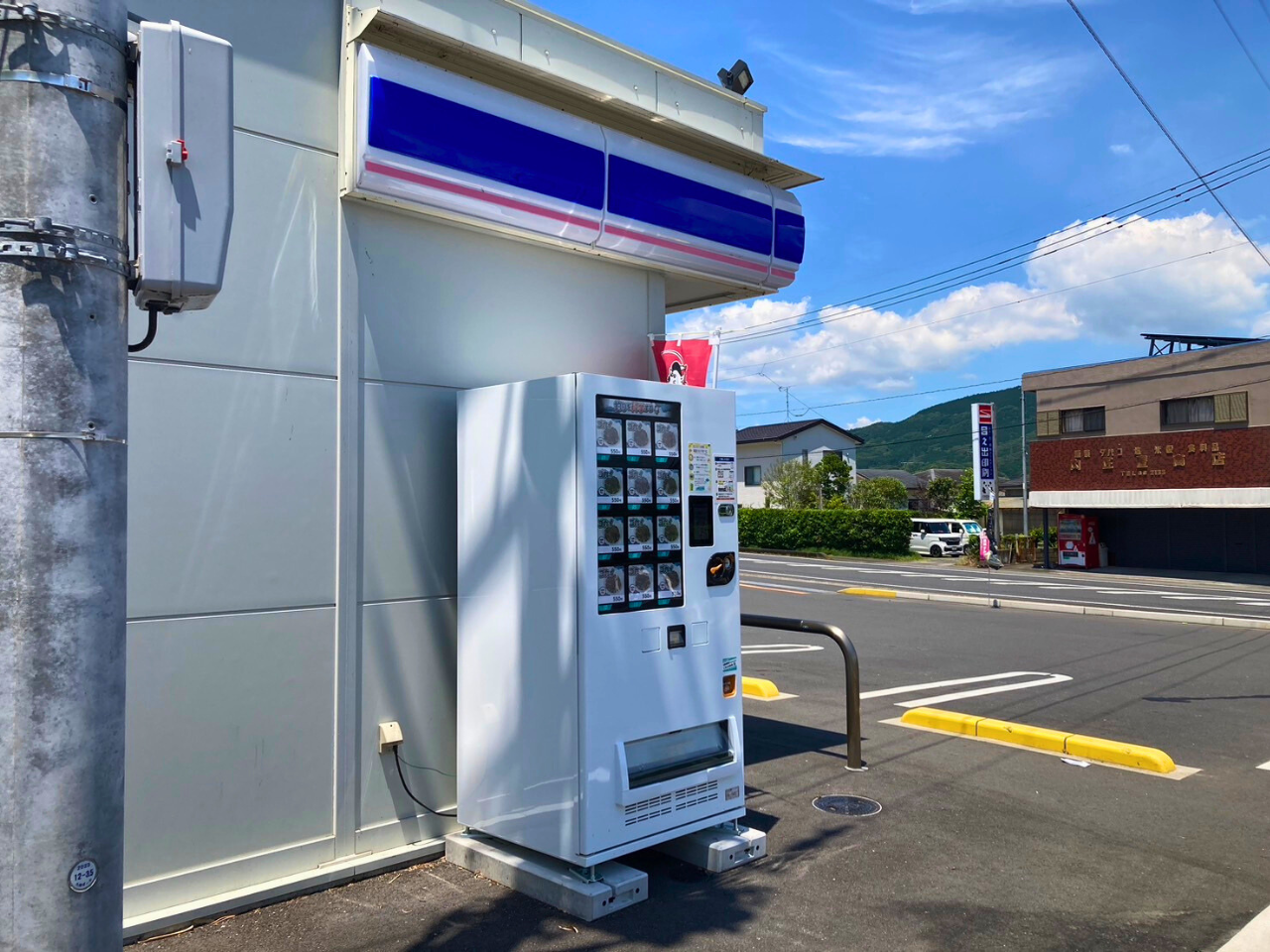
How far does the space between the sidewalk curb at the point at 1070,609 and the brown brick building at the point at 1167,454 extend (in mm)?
12595

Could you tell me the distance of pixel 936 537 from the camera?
40031mm

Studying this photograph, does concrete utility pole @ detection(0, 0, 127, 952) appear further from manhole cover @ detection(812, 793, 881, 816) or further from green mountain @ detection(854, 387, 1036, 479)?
green mountain @ detection(854, 387, 1036, 479)

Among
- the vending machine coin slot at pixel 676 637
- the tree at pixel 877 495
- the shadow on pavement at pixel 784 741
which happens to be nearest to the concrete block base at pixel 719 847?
the vending machine coin slot at pixel 676 637

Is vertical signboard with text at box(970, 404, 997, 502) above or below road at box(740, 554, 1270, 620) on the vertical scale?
above

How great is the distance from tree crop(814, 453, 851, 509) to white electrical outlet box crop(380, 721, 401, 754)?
144 feet

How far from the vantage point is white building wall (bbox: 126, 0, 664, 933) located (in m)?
4.15

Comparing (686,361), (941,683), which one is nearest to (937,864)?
(686,361)

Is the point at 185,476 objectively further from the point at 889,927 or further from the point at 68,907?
the point at 889,927

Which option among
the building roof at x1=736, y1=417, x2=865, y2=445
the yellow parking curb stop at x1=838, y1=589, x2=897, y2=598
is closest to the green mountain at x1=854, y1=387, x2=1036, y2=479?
the building roof at x1=736, y1=417, x2=865, y2=445

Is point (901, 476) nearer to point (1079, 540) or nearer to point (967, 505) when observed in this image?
point (967, 505)

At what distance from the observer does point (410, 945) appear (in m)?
4.06

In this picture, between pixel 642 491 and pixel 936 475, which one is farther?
pixel 936 475

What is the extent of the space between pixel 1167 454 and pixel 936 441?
460 feet

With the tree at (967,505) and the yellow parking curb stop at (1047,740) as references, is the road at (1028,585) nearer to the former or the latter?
the yellow parking curb stop at (1047,740)
